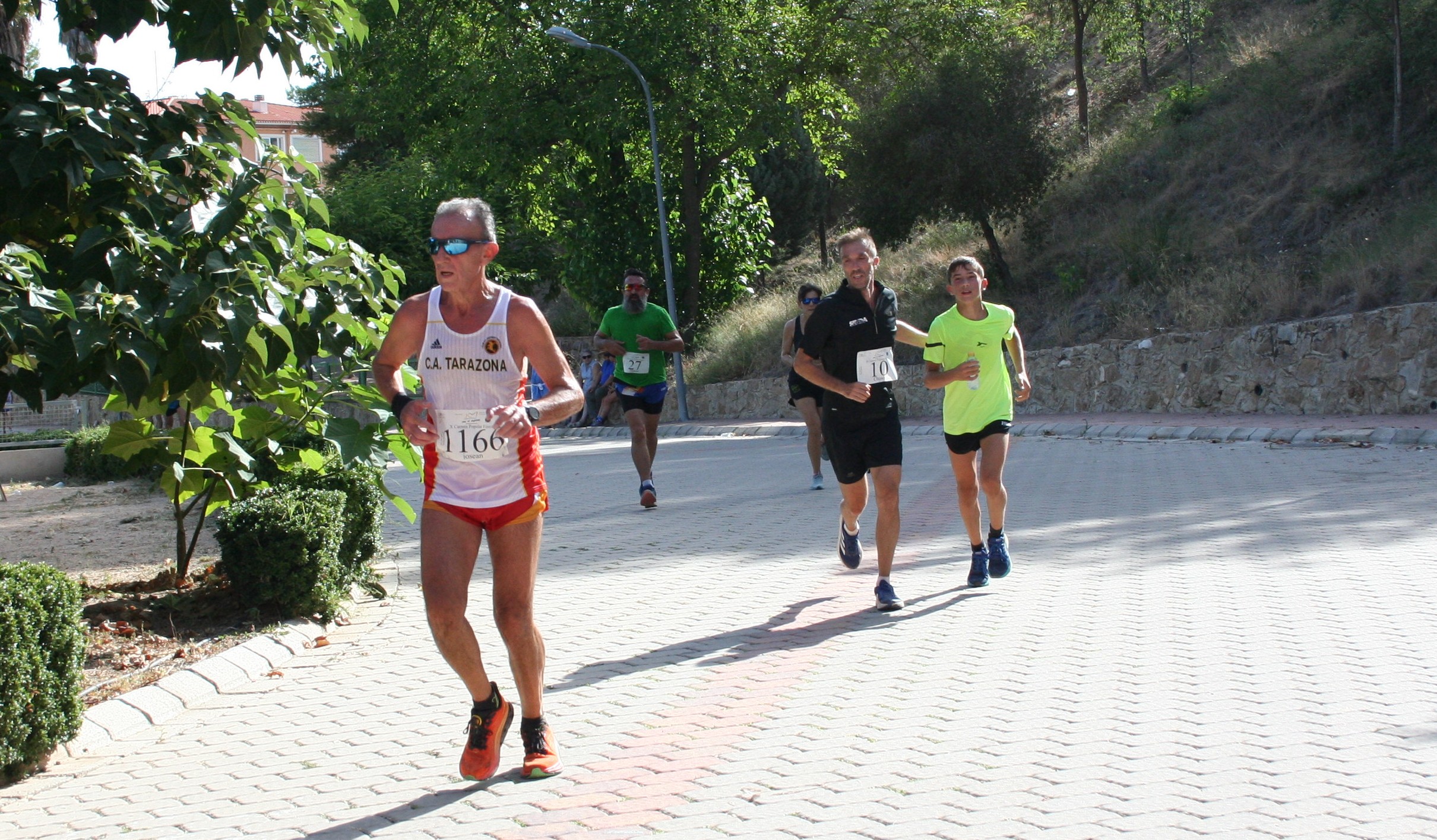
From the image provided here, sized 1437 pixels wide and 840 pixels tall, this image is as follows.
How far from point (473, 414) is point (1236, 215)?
23.8 meters

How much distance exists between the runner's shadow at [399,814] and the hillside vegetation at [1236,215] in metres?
18.3

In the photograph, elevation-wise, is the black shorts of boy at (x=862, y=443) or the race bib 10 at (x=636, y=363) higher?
the race bib 10 at (x=636, y=363)

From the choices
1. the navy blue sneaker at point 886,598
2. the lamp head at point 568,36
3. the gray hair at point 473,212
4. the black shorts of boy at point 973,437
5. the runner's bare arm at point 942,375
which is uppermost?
the lamp head at point 568,36

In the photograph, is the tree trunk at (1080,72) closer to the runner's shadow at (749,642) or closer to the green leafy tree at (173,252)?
the runner's shadow at (749,642)

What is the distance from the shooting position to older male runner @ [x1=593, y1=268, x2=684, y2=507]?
12070 millimetres

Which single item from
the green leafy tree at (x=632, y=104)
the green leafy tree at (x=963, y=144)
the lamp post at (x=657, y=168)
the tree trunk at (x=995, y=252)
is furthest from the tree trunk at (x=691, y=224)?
the tree trunk at (x=995, y=252)

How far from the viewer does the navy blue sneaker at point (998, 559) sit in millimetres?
7941

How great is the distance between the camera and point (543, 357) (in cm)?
458

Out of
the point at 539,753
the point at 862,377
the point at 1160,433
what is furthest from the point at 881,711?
the point at 1160,433

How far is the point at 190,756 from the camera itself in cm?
518

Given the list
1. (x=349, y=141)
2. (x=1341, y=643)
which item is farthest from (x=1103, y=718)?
(x=349, y=141)

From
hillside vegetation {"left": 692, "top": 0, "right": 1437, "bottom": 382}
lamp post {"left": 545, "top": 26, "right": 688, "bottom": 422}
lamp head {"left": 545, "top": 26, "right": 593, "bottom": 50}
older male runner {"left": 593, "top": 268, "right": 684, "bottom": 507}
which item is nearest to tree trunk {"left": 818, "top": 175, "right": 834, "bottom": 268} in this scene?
hillside vegetation {"left": 692, "top": 0, "right": 1437, "bottom": 382}

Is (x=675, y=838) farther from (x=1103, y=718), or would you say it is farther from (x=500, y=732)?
(x=1103, y=718)

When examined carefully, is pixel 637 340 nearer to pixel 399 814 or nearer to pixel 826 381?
pixel 826 381
